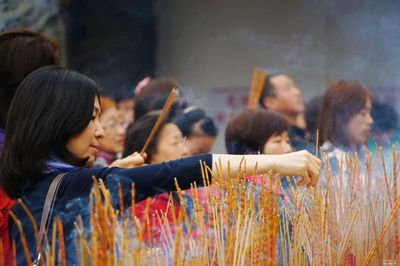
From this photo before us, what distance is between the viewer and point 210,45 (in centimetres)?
513

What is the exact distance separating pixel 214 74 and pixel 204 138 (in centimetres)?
149

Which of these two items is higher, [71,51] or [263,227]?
[71,51]

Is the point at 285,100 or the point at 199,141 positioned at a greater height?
the point at 285,100

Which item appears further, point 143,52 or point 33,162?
point 143,52

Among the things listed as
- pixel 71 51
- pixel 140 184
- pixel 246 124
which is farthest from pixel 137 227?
pixel 71 51

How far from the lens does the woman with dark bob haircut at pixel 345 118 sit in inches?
130

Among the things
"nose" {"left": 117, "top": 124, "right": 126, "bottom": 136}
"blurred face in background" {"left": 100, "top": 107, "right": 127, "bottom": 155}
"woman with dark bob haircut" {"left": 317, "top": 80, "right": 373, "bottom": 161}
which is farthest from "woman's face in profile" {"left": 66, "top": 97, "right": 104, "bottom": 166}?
"nose" {"left": 117, "top": 124, "right": 126, "bottom": 136}

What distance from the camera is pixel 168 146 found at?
308cm

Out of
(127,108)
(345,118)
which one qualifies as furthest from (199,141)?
(127,108)

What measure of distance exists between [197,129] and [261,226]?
1761mm

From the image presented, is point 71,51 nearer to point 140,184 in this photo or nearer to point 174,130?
point 174,130

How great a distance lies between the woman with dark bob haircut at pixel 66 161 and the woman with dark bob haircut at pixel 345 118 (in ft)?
4.65

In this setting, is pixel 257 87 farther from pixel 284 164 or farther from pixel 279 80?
pixel 284 164

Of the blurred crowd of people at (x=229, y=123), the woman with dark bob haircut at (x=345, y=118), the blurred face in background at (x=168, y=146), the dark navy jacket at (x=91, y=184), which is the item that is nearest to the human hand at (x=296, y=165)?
the dark navy jacket at (x=91, y=184)
